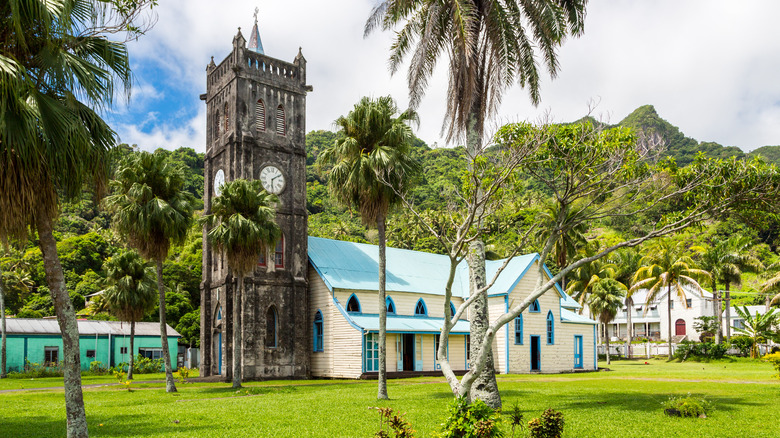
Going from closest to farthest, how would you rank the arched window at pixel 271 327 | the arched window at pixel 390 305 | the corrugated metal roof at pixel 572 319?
the arched window at pixel 271 327, the arched window at pixel 390 305, the corrugated metal roof at pixel 572 319

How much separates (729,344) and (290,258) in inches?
1427

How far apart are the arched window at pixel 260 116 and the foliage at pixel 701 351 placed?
37.4 m

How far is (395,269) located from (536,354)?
10659 millimetres

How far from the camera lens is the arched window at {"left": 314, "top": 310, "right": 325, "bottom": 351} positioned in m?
37.2

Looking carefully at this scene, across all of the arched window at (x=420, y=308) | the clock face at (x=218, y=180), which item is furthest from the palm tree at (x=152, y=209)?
the arched window at (x=420, y=308)

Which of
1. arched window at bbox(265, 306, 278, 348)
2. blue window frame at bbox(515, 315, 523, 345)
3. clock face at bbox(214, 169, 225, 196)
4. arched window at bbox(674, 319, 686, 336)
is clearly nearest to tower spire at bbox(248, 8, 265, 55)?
clock face at bbox(214, 169, 225, 196)

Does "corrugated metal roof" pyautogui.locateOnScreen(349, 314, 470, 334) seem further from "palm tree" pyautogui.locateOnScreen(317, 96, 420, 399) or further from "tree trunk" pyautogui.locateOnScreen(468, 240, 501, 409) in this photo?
"tree trunk" pyautogui.locateOnScreen(468, 240, 501, 409)

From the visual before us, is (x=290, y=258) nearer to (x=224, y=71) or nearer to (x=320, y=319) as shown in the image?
(x=320, y=319)

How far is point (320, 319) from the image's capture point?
3725 cm

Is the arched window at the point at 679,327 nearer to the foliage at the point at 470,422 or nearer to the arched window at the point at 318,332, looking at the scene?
the arched window at the point at 318,332

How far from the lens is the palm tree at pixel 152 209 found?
26.3 metres

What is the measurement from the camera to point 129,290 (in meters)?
37.0

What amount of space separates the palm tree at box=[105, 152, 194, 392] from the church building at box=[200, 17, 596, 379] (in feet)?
21.7

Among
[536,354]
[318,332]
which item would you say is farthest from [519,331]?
[318,332]
